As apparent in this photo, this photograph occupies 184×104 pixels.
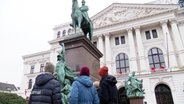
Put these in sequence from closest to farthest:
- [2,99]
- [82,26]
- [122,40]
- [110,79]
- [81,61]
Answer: [110,79] → [81,61] → [82,26] → [2,99] → [122,40]

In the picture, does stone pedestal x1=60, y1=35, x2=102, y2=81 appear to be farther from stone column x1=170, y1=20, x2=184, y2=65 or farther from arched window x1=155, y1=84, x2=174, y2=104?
stone column x1=170, y1=20, x2=184, y2=65

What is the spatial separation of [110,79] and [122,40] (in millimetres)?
22936

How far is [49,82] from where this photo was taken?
2613mm

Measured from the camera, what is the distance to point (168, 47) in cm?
2119

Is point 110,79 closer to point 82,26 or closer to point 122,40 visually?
point 82,26

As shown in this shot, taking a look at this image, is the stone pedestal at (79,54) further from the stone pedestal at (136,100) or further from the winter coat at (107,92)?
the stone pedestal at (136,100)

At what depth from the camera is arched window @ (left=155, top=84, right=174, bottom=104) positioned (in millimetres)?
19094

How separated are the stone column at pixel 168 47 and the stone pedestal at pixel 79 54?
17.0 metres

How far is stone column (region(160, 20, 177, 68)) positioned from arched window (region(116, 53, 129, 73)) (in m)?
5.47

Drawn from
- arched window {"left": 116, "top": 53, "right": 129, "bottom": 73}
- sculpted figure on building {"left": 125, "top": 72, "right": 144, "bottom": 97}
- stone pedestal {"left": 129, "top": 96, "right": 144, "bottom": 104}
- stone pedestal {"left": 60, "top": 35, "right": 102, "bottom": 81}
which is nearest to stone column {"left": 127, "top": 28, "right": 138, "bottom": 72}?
arched window {"left": 116, "top": 53, "right": 129, "bottom": 73}

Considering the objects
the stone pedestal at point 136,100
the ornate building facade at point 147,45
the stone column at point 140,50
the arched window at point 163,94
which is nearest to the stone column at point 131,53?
the ornate building facade at point 147,45

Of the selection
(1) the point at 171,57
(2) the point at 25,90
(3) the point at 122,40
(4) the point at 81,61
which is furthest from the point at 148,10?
(2) the point at 25,90

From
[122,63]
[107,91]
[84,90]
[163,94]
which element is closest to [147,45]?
[122,63]

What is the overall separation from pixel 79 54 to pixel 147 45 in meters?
20.0
